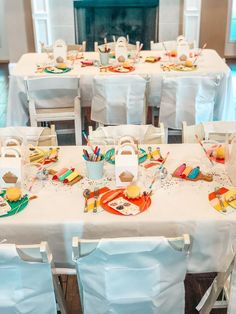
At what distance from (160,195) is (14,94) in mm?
1963

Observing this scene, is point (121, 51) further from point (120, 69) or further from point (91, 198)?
point (91, 198)

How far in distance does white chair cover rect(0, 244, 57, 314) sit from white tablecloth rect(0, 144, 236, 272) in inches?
9.3

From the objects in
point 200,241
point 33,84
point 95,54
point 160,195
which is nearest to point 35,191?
point 160,195

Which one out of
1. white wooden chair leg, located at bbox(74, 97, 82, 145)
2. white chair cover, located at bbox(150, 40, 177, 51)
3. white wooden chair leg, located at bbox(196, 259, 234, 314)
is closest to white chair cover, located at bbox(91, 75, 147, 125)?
white wooden chair leg, located at bbox(74, 97, 82, 145)

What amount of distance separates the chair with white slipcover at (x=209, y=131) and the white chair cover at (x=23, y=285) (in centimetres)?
120

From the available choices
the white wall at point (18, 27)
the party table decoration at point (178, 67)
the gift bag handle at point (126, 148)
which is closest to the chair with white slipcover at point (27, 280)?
the gift bag handle at point (126, 148)

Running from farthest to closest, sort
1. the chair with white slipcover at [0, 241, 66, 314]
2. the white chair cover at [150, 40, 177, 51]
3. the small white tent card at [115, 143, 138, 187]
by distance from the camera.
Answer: the white chair cover at [150, 40, 177, 51], the small white tent card at [115, 143, 138, 187], the chair with white slipcover at [0, 241, 66, 314]

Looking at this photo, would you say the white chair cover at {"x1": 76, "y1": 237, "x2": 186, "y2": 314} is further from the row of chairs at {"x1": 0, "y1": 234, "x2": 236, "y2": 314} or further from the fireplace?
the fireplace

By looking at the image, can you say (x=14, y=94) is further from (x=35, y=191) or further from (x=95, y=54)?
(x=35, y=191)

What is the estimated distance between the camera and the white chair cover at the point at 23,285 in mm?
1576

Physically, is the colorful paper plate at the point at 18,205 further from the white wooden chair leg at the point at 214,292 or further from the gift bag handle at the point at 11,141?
the white wooden chair leg at the point at 214,292

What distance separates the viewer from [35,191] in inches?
80.2

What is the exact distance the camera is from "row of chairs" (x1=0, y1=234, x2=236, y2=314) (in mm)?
1563

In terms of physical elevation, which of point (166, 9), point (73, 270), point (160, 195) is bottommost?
point (73, 270)
